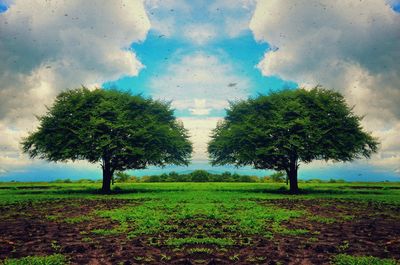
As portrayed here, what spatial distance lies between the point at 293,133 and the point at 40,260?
34.5 m

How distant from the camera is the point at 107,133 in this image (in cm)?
4259

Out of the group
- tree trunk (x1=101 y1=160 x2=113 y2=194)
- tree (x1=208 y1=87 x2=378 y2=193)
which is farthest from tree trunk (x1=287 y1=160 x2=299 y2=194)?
tree trunk (x1=101 y1=160 x2=113 y2=194)

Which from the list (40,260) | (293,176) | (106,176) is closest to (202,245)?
(40,260)

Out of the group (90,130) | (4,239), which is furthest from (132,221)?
(90,130)

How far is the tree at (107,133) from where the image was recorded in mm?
42219

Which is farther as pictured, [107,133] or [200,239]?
[107,133]

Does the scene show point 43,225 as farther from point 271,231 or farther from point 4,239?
point 271,231

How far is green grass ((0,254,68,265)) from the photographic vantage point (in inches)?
428

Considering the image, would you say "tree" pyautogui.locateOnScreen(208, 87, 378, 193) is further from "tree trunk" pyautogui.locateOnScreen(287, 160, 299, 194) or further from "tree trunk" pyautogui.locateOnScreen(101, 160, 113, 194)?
"tree trunk" pyautogui.locateOnScreen(101, 160, 113, 194)

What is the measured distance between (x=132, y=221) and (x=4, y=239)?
21.0 ft

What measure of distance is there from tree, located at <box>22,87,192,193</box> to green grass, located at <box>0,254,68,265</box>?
2995cm

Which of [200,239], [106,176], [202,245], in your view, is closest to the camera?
[202,245]

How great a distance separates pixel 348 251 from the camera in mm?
12625

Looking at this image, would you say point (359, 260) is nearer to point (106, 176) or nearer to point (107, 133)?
point (107, 133)
